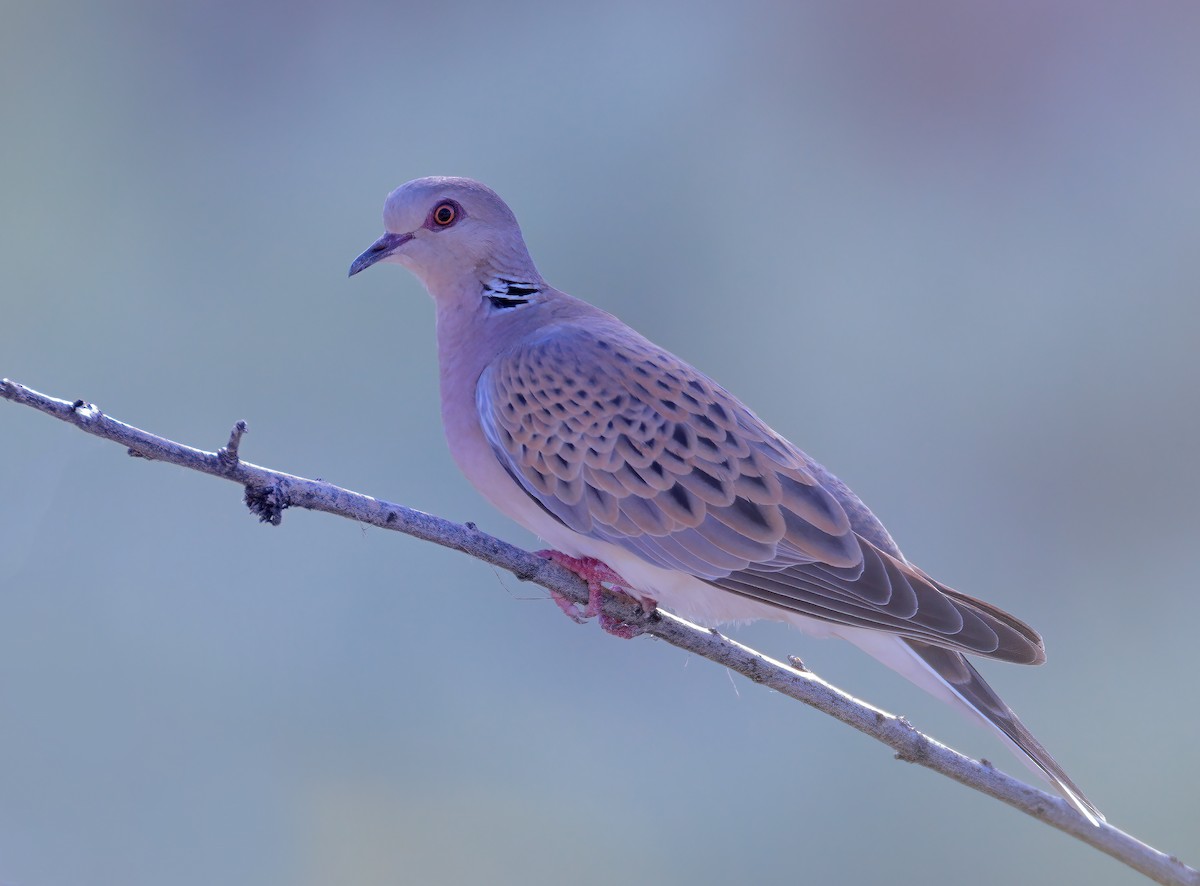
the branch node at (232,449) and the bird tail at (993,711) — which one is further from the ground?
the branch node at (232,449)

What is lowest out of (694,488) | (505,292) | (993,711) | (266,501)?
(993,711)

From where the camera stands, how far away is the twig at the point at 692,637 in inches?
58.5

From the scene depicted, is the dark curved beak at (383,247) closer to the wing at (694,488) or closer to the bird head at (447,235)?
the bird head at (447,235)

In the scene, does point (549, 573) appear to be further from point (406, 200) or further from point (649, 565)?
point (406, 200)

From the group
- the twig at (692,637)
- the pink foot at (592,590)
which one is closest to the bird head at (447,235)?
the pink foot at (592,590)

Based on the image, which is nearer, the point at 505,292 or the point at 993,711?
the point at 993,711

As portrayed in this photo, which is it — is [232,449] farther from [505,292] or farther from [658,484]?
[505,292]

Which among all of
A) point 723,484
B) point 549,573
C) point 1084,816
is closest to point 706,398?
point 723,484

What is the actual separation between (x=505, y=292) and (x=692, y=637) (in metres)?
0.93

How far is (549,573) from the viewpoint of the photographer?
1.85 meters

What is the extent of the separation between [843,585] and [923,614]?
0.46 feet

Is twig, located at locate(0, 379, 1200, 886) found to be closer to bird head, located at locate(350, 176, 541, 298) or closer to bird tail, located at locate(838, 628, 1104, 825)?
bird tail, located at locate(838, 628, 1104, 825)

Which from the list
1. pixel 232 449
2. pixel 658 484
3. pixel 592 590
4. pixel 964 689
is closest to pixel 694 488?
pixel 658 484

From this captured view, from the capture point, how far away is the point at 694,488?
2078 millimetres
